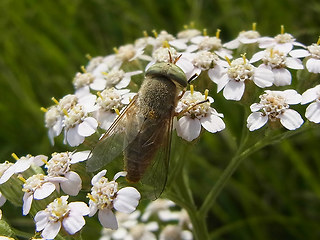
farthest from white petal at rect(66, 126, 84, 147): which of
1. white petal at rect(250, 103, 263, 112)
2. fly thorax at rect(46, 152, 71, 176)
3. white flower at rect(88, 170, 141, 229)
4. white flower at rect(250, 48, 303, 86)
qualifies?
white flower at rect(250, 48, 303, 86)

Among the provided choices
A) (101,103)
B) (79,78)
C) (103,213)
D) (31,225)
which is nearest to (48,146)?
(31,225)

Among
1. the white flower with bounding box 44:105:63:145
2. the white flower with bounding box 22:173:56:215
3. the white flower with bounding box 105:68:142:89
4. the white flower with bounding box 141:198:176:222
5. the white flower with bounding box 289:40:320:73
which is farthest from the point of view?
the white flower with bounding box 141:198:176:222

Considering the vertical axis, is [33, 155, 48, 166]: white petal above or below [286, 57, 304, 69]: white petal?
below

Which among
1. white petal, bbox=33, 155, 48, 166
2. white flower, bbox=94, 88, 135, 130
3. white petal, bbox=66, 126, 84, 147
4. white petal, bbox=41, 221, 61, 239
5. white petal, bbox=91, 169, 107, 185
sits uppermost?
white flower, bbox=94, 88, 135, 130

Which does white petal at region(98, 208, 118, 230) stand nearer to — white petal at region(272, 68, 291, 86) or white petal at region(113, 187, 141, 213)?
white petal at region(113, 187, 141, 213)

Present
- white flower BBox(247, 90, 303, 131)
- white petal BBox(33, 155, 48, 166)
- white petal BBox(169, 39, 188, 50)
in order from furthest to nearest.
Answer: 1. white petal BBox(169, 39, 188, 50)
2. white petal BBox(33, 155, 48, 166)
3. white flower BBox(247, 90, 303, 131)

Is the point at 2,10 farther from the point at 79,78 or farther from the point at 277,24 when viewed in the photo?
the point at 277,24
